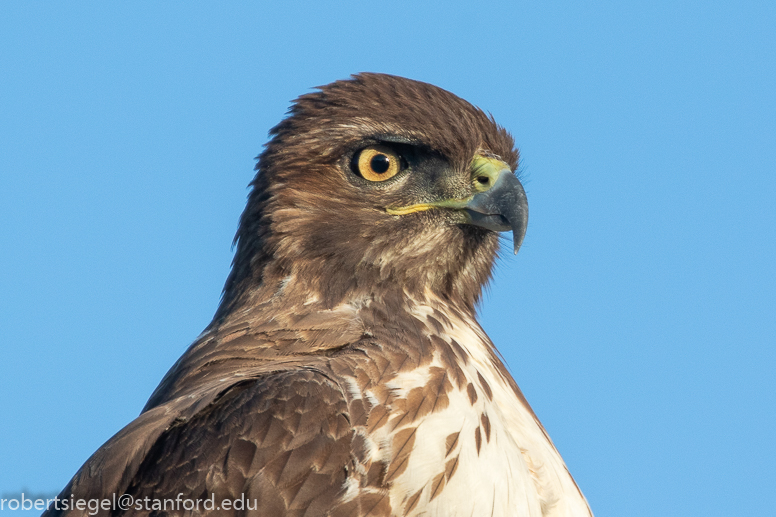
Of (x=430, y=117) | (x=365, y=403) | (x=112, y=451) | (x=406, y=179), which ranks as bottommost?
(x=112, y=451)

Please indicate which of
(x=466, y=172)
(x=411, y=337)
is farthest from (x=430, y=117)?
(x=411, y=337)

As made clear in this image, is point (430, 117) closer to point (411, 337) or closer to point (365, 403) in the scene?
point (411, 337)

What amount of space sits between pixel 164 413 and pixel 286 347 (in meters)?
0.79

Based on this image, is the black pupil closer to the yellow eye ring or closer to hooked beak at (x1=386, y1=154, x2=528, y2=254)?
the yellow eye ring

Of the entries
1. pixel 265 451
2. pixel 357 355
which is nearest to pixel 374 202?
pixel 357 355

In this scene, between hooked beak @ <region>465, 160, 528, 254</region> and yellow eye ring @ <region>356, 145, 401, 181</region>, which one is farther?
yellow eye ring @ <region>356, 145, 401, 181</region>

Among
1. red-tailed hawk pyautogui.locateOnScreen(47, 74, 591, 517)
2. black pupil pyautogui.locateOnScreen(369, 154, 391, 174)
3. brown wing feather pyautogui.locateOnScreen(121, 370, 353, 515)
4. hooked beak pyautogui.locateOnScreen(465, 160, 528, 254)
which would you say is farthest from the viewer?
black pupil pyautogui.locateOnScreen(369, 154, 391, 174)

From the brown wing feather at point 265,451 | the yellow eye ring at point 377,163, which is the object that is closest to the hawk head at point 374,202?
the yellow eye ring at point 377,163

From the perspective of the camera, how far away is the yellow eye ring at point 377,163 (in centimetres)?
626

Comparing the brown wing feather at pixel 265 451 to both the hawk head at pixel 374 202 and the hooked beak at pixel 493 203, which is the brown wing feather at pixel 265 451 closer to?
the hawk head at pixel 374 202

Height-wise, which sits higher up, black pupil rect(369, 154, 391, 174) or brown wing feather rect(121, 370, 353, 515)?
black pupil rect(369, 154, 391, 174)

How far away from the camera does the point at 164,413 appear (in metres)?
5.02

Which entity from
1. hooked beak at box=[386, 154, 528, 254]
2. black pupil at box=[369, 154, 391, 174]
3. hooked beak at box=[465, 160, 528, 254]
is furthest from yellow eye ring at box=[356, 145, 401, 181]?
hooked beak at box=[465, 160, 528, 254]

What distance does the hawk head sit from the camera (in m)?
6.12
